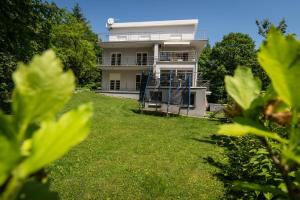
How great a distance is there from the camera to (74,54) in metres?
43.6

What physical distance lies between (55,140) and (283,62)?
1.13ft

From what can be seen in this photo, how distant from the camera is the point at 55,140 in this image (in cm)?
32

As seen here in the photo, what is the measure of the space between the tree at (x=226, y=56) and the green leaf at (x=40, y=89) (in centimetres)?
4678

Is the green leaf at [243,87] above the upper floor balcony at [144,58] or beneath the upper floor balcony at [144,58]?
beneath

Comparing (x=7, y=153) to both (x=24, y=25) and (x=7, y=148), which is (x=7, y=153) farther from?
(x=24, y=25)

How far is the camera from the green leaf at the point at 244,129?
437mm

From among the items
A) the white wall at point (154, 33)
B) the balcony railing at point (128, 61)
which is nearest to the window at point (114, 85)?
the balcony railing at point (128, 61)

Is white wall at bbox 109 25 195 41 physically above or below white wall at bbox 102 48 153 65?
above

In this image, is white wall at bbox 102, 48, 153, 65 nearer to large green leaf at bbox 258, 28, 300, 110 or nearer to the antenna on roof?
the antenna on roof

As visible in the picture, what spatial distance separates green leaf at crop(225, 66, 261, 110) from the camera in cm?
53

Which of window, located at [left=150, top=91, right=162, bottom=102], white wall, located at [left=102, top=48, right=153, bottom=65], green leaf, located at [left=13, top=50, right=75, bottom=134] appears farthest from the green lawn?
white wall, located at [left=102, top=48, right=153, bottom=65]

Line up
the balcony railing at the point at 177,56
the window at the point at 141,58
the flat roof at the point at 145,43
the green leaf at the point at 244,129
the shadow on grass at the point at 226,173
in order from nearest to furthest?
the green leaf at the point at 244,129, the shadow on grass at the point at 226,173, the balcony railing at the point at 177,56, the flat roof at the point at 145,43, the window at the point at 141,58

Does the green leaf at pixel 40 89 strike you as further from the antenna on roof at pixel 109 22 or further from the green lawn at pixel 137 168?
the antenna on roof at pixel 109 22

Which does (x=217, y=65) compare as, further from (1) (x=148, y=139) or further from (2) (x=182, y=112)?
(1) (x=148, y=139)
